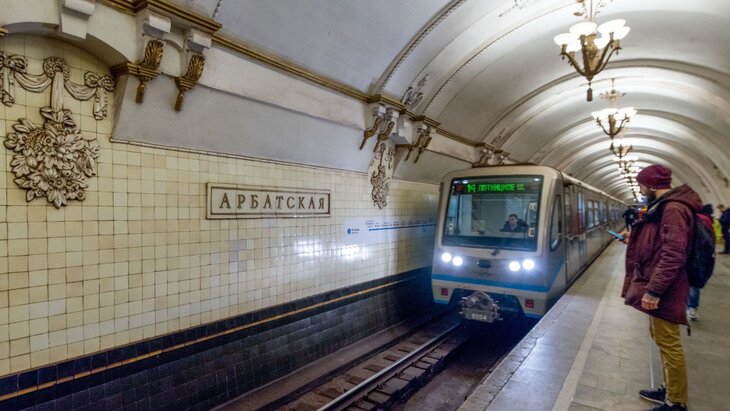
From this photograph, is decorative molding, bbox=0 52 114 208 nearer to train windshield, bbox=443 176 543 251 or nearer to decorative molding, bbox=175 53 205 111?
decorative molding, bbox=175 53 205 111

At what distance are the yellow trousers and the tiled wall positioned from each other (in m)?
3.83

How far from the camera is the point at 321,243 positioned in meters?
5.49

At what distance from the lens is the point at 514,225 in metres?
6.04

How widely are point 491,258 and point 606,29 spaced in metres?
3.62

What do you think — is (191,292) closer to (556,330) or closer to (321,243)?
(321,243)

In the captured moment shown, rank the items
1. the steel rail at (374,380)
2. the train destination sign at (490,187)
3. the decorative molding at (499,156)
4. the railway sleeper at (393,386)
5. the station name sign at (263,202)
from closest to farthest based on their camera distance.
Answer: the station name sign at (263,202) < the steel rail at (374,380) < the railway sleeper at (393,386) < the train destination sign at (490,187) < the decorative molding at (499,156)

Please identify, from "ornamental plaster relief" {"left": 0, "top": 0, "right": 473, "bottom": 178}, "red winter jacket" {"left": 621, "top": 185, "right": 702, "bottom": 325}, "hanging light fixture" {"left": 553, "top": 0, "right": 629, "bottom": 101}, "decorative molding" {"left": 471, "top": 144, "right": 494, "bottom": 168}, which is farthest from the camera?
"decorative molding" {"left": 471, "top": 144, "right": 494, "bottom": 168}

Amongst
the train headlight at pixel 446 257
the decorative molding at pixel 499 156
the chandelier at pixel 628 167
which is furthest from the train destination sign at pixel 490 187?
the chandelier at pixel 628 167

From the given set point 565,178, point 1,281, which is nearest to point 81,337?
point 1,281

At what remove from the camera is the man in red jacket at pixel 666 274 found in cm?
276

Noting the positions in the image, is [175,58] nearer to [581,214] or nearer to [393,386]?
[393,386]

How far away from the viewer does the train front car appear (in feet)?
18.9

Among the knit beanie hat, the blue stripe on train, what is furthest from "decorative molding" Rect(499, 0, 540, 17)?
the blue stripe on train

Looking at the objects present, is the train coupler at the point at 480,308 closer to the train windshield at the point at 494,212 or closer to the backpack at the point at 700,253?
the train windshield at the point at 494,212
